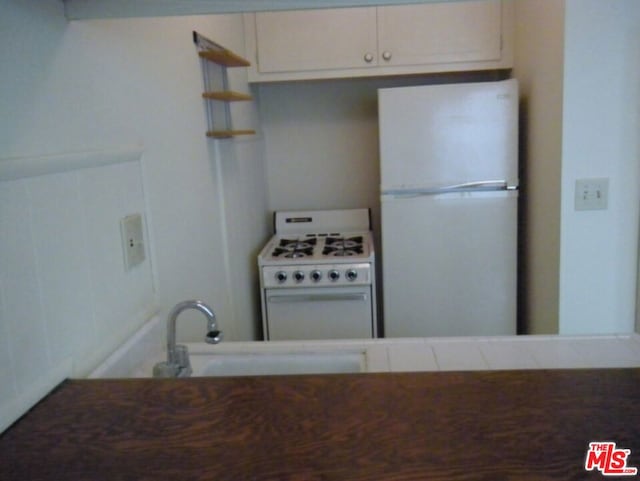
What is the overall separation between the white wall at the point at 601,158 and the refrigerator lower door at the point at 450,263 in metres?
0.45

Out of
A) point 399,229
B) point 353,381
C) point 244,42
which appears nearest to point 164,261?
point 353,381

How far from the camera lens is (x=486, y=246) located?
2.75m

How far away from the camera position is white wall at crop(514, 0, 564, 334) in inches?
89.7

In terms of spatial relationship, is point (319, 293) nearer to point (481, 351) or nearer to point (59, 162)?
point (481, 351)

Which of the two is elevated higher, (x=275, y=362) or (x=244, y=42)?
(x=244, y=42)

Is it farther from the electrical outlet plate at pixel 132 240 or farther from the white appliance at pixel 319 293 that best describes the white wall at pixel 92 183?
the white appliance at pixel 319 293

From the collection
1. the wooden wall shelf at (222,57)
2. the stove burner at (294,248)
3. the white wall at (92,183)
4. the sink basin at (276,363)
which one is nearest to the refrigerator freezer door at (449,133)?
the stove burner at (294,248)

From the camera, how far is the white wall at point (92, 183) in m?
0.97

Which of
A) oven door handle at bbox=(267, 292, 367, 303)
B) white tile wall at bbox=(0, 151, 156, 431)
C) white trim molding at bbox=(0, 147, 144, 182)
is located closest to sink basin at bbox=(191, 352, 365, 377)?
→ white tile wall at bbox=(0, 151, 156, 431)

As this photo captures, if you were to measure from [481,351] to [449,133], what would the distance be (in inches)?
60.2

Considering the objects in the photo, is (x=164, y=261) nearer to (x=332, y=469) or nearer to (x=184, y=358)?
(x=184, y=358)

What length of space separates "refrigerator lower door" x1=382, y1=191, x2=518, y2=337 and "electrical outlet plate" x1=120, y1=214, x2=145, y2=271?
154 cm

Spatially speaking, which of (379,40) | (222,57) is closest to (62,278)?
(222,57)

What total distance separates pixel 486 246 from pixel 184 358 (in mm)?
1872
